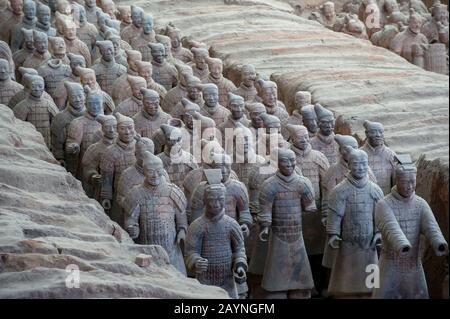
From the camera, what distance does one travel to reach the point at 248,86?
12.3 metres

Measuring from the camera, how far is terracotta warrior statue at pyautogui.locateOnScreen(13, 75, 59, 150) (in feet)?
37.2

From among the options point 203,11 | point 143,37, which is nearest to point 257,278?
point 143,37

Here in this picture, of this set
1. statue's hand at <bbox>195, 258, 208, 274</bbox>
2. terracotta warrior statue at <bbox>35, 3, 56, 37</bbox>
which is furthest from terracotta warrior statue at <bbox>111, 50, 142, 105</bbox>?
statue's hand at <bbox>195, 258, 208, 274</bbox>

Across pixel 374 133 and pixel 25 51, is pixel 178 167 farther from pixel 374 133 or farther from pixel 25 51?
pixel 25 51

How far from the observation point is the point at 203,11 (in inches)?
629

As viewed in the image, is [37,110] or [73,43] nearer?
[37,110]

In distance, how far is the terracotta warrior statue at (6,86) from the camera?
11.8 m

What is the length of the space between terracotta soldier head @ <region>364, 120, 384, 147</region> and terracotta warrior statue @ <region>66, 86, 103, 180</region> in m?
2.10

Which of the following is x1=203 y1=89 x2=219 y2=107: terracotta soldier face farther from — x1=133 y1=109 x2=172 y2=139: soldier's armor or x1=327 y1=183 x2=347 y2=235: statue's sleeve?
x1=327 y1=183 x2=347 y2=235: statue's sleeve

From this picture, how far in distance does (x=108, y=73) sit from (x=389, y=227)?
4698mm

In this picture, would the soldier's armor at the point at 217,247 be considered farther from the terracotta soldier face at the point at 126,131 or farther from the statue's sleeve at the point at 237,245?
the terracotta soldier face at the point at 126,131

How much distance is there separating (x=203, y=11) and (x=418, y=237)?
7.42m

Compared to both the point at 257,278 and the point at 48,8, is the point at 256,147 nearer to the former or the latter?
the point at 257,278

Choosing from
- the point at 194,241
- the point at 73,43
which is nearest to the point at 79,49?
the point at 73,43
